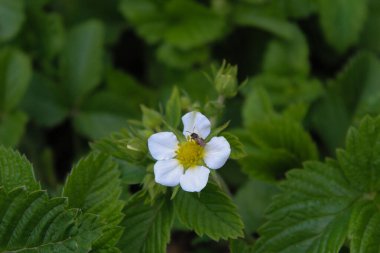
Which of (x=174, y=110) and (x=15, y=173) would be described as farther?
(x=174, y=110)

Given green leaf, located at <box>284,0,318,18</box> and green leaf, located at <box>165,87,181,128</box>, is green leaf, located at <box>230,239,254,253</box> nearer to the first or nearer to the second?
green leaf, located at <box>165,87,181,128</box>

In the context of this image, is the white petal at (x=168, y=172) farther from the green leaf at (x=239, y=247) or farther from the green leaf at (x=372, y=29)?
the green leaf at (x=372, y=29)

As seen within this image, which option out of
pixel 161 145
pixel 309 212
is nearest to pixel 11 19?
pixel 161 145

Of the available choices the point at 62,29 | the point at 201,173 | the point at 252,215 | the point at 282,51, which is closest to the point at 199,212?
the point at 201,173

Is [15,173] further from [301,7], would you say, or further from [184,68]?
[301,7]

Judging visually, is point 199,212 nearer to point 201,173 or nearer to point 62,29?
point 201,173

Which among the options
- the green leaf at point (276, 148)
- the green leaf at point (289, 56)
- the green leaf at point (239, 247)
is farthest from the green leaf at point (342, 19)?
the green leaf at point (239, 247)

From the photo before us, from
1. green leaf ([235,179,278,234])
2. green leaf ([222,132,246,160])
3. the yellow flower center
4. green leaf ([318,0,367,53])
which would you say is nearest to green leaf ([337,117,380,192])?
green leaf ([222,132,246,160])

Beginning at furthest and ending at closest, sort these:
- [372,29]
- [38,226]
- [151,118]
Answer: [372,29] → [151,118] → [38,226]

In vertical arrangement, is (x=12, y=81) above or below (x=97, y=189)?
above
